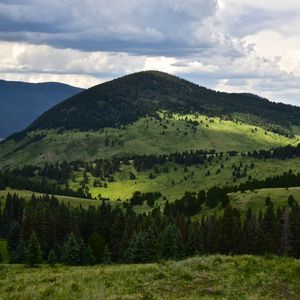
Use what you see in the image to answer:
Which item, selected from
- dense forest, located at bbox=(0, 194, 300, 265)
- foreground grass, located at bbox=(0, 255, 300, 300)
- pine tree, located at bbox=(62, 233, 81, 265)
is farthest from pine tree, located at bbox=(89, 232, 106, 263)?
foreground grass, located at bbox=(0, 255, 300, 300)

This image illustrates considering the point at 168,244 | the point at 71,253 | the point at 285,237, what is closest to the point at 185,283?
the point at 168,244

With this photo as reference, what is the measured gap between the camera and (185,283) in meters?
27.7

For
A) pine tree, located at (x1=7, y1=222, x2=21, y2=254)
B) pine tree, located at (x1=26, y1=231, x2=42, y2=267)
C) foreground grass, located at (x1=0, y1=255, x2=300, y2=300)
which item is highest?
foreground grass, located at (x1=0, y1=255, x2=300, y2=300)

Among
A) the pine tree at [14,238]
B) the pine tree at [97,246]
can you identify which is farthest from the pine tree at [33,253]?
the pine tree at [14,238]

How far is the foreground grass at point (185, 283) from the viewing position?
24812 millimetres

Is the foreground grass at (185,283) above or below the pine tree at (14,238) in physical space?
above

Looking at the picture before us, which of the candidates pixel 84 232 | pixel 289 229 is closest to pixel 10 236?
pixel 84 232

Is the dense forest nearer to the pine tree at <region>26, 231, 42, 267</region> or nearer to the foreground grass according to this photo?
the pine tree at <region>26, 231, 42, 267</region>

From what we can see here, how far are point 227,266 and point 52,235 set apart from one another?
129546 millimetres

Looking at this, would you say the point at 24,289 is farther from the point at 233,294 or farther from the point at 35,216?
the point at 35,216

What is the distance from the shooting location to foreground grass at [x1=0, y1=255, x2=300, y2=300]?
2481cm

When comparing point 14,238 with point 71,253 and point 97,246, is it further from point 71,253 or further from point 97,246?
point 71,253

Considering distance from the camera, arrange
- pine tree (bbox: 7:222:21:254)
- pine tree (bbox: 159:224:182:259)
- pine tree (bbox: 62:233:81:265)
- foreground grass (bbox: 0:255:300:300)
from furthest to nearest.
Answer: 1. pine tree (bbox: 7:222:21:254)
2. pine tree (bbox: 62:233:81:265)
3. pine tree (bbox: 159:224:182:259)
4. foreground grass (bbox: 0:255:300:300)

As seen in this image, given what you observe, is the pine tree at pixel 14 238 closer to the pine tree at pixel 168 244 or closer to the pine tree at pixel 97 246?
the pine tree at pixel 97 246
